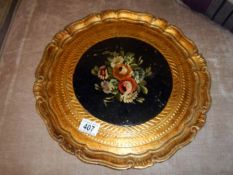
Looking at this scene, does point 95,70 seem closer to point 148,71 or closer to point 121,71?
point 121,71

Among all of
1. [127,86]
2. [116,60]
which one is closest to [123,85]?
[127,86]

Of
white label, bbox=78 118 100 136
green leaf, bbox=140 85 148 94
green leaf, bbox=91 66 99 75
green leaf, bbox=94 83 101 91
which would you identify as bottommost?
white label, bbox=78 118 100 136

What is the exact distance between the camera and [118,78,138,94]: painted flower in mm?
1302

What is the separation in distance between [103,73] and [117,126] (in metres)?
0.23

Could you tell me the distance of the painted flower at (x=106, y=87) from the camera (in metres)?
1.30

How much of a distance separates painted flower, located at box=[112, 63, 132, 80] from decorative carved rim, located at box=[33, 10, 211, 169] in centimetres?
16

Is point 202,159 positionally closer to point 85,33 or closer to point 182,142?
point 182,142

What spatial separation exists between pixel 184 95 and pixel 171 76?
96 millimetres

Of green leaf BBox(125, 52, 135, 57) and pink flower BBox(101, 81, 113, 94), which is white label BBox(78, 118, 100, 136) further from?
green leaf BBox(125, 52, 135, 57)

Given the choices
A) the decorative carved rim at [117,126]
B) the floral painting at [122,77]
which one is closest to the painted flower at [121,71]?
the floral painting at [122,77]

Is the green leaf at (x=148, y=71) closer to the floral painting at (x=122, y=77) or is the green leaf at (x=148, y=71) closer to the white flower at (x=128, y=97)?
the floral painting at (x=122, y=77)

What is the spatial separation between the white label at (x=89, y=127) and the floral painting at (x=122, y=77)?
96mm

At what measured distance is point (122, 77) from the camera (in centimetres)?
133

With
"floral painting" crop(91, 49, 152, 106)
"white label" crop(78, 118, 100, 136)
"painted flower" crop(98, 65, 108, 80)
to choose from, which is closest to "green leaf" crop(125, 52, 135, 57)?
"floral painting" crop(91, 49, 152, 106)
